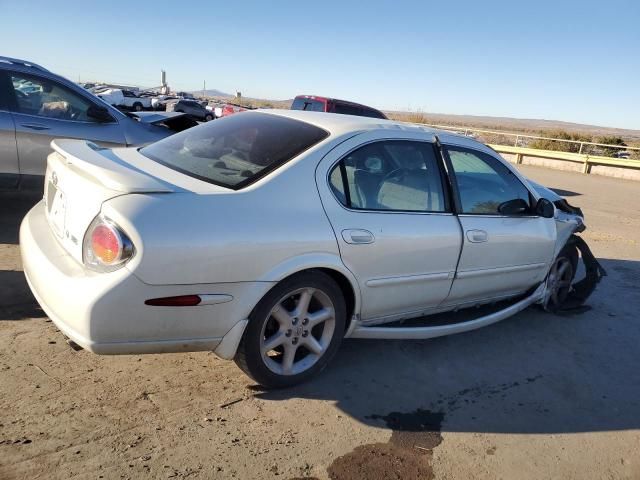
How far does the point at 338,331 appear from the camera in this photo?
3.30 metres

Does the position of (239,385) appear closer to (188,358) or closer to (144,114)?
(188,358)

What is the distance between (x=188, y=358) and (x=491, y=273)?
2259 millimetres

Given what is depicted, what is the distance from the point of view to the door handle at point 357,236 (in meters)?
3.15

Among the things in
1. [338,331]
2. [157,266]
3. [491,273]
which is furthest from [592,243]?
[157,266]

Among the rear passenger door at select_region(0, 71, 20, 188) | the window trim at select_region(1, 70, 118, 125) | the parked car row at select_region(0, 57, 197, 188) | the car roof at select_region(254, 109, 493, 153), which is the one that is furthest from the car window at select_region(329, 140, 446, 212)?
the rear passenger door at select_region(0, 71, 20, 188)

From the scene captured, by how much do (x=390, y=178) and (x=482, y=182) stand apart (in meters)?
0.94

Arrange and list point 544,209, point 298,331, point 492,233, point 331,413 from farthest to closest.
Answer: point 544,209
point 492,233
point 298,331
point 331,413

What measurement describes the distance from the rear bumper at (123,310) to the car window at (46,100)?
132 inches

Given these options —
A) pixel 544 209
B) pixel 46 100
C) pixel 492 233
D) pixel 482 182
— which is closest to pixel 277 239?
pixel 492 233

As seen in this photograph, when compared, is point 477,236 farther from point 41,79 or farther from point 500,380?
point 41,79

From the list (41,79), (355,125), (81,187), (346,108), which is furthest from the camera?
(346,108)

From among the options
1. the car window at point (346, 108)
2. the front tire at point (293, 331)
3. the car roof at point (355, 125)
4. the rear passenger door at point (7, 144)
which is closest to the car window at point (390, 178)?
the car roof at point (355, 125)

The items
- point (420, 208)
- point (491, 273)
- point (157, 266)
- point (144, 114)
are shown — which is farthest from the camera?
point (144, 114)

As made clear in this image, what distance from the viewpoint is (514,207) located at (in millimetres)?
4277
